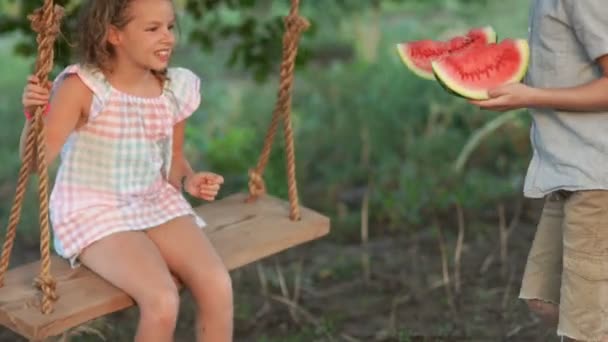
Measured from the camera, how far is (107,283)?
306 cm

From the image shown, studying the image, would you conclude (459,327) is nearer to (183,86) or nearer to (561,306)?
(561,306)

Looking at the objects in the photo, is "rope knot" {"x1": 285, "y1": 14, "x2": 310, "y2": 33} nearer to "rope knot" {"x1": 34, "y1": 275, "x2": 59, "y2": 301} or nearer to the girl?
the girl

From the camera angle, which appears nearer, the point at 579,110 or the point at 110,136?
the point at 579,110

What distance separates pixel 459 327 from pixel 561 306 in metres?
1.19

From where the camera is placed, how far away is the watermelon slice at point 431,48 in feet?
10.6

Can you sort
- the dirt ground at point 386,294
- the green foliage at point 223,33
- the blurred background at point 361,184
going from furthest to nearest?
the green foliage at point 223,33 < the blurred background at point 361,184 < the dirt ground at point 386,294

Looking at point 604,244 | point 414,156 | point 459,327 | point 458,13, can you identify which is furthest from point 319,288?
point 458,13

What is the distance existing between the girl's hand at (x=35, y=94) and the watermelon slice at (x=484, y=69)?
1.03 m

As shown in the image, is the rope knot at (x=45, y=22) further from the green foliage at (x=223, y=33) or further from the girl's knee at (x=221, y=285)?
the green foliage at (x=223, y=33)

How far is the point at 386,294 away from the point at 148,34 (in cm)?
187

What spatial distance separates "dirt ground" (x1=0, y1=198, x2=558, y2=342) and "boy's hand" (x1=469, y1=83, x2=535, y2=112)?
1.39 meters

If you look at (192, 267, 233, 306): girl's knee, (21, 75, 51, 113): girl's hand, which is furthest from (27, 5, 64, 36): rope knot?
(192, 267, 233, 306): girl's knee

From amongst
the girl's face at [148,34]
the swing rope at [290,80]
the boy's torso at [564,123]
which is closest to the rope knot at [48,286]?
the girl's face at [148,34]

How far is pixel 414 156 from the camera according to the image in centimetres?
588
